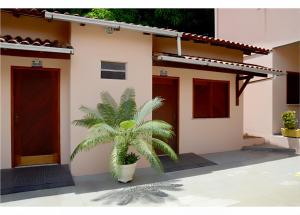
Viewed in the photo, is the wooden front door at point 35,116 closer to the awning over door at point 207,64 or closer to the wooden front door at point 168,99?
the awning over door at point 207,64

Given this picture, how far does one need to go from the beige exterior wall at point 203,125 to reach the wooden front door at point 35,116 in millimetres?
3507

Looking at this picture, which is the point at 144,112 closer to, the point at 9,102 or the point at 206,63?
the point at 206,63

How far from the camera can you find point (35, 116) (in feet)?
25.8

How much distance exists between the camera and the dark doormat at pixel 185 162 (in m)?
8.18

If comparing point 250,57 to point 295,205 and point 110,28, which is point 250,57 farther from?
point 295,205

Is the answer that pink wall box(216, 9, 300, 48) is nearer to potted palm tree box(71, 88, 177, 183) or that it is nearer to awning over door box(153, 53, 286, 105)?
awning over door box(153, 53, 286, 105)

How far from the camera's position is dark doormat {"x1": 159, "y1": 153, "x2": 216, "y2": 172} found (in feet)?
26.8

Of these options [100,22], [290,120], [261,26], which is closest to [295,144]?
[290,120]

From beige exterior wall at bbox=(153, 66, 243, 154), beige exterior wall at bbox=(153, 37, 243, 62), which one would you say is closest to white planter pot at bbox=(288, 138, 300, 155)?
beige exterior wall at bbox=(153, 66, 243, 154)

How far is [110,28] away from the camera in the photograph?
744 cm

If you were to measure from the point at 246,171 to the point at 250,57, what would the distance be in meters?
7.54

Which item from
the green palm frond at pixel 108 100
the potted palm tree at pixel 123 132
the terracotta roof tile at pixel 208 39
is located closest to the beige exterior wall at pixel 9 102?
the potted palm tree at pixel 123 132

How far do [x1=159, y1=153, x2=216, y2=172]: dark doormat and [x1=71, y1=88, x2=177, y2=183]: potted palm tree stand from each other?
149 cm

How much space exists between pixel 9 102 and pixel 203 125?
6.54m
